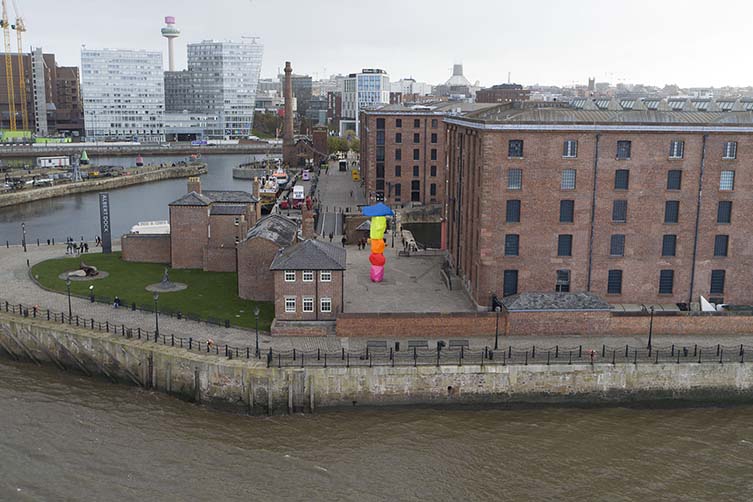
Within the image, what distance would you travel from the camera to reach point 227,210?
6222 centimetres

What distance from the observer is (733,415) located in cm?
4094

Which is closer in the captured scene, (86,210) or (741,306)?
(741,306)

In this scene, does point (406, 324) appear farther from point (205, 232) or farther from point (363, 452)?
point (205, 232)

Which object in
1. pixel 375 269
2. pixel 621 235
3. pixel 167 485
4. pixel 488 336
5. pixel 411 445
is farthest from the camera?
pixel 375 269

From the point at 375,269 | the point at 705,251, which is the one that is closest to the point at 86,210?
the point at 375,269

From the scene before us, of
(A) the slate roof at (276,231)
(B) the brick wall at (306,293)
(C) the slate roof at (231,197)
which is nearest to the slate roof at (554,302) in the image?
(B) the brick wall at (306,293)

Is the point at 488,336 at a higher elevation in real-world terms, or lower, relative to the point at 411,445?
higher

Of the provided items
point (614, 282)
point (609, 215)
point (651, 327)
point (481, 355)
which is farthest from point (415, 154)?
point (481, 355)

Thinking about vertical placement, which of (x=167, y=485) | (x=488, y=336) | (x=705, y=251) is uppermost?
(x=705, y=251)

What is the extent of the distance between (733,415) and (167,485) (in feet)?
98.1

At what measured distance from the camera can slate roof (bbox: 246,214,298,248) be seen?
172 feet

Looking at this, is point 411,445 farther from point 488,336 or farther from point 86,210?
point 86,210

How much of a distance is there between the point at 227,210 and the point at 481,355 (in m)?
29.2

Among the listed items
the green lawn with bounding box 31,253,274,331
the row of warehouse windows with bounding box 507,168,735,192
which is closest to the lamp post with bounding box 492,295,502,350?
the row of warehouse windows with bounding box 507,168,735,192
